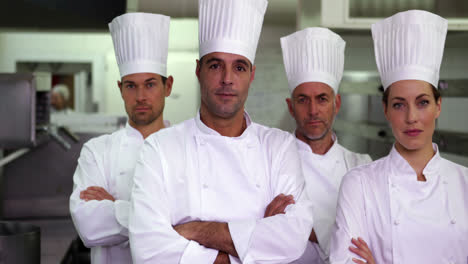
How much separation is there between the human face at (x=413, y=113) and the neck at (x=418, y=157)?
0.05ft

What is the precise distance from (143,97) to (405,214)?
3.25 ft

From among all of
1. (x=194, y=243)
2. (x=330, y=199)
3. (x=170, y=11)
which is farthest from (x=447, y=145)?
(x=170, y=11)

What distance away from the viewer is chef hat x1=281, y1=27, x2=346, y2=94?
7.48ft

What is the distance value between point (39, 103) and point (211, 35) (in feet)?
5.13

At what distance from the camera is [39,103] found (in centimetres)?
300

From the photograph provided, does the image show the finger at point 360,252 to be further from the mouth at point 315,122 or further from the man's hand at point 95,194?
the man's hand at point 95,194

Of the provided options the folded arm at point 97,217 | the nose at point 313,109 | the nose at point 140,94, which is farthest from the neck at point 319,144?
the folded arm at point 97,217

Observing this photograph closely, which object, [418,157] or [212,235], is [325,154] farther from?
[212,235]

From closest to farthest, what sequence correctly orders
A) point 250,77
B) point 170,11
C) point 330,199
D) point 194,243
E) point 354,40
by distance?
point 194,243 → point 250,77 → point 330,199 → point 354,40 → point 170,11

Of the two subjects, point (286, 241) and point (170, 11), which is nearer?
point (286, 241)

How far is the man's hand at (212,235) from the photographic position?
1575 mm

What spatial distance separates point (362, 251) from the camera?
1.66m

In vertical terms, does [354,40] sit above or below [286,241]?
above

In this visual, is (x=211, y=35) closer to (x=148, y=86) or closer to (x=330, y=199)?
(x=148, y=86)
